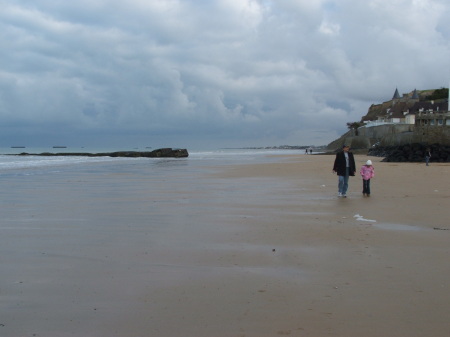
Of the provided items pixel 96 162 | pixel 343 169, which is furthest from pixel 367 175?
pixel 96 162

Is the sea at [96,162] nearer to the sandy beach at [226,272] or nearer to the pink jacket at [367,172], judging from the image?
the pink jacket at [367,172]

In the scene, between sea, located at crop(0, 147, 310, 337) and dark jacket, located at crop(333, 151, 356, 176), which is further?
dark jacket, located at crop(333, 151, 356, 176)

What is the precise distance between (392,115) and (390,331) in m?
105

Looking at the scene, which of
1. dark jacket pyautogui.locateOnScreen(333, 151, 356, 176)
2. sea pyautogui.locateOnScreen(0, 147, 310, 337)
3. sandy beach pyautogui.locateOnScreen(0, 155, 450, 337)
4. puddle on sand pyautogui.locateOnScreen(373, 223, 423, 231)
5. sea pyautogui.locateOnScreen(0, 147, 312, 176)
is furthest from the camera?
sea pyautogui.locateOnScreen(0, 147, 312, 176)

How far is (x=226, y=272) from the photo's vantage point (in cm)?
538

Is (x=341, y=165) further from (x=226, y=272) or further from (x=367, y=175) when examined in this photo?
(x=226, y=272)

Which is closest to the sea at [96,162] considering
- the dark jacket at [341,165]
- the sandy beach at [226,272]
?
the dark jacket at [341,165]

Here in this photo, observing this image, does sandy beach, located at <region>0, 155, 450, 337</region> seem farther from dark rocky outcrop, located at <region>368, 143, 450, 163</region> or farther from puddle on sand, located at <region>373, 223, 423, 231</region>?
dark rocky outcrop, located at <region>368, 143, 450, 163</region>

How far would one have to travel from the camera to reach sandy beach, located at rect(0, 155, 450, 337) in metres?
3.88

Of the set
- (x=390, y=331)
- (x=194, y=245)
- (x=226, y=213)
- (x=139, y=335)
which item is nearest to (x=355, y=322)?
(x=390, y=331)

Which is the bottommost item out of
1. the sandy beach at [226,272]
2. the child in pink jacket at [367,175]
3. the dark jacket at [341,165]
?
the sandy beach at [226,272]

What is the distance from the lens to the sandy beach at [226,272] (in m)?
3.88

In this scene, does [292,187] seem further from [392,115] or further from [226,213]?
[392,115]

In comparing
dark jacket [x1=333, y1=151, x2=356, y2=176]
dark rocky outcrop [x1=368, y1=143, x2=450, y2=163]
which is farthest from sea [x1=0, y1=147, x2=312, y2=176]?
dark jacket [x1=333, y1=151, x2=356, y2=176]
